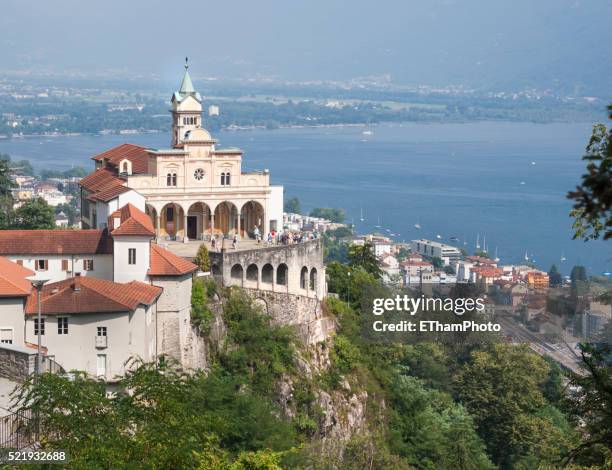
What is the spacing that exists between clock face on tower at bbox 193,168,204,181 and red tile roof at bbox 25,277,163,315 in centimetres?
1248

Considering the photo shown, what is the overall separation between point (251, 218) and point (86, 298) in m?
15.4

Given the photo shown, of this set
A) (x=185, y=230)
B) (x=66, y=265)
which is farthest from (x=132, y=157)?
(x=66, y=265)

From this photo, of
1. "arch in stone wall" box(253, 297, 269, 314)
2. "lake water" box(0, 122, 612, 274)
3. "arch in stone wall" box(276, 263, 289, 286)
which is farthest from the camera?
"lake water" box(0, 122, 612, 274)

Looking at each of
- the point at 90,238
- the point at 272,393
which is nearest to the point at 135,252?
the point at 90,238

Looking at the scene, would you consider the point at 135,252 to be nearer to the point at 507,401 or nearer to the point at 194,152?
the point at 194,152

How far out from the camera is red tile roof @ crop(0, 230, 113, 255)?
114 feet

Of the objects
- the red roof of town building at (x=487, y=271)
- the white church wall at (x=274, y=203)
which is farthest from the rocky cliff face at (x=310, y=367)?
the red roof of town building at (x=487, y=271)

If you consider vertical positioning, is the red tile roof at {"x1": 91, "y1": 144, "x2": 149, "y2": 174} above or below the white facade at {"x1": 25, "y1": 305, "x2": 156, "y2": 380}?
above

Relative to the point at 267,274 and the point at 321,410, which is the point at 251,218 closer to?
the point at 267,274

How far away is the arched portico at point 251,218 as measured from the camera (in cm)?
4466

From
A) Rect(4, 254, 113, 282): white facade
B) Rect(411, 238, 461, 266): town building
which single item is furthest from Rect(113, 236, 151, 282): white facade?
Rect(411, 238, 461, 266): town building

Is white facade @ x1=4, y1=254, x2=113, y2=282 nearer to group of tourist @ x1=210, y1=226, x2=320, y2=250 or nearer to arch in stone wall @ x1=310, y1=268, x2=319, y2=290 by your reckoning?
group of tourist @ x1=210, y1=226, x2=320, y2=250

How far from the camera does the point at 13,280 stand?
30547 mm

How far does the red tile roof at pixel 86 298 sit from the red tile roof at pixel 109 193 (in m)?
8.62
